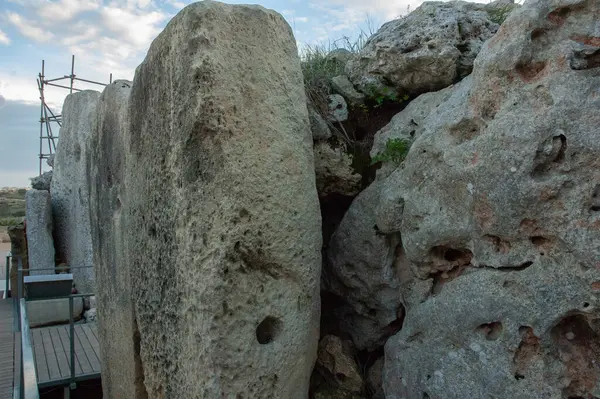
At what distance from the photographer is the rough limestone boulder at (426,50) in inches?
126

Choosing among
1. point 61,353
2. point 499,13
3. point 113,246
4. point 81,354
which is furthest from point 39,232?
point 499,13

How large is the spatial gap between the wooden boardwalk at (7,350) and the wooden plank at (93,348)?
0.76 m

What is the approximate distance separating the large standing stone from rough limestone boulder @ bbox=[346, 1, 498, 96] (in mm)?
6520

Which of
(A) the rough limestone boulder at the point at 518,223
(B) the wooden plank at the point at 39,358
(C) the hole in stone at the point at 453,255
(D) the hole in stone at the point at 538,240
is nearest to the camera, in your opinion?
(A) the rough limestone boulder at the point at 518,223

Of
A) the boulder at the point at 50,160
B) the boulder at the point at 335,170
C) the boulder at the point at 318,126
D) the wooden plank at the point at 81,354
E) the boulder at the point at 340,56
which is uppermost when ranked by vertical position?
the boulder at the point at 50,160

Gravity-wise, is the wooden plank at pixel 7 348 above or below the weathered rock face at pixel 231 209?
below

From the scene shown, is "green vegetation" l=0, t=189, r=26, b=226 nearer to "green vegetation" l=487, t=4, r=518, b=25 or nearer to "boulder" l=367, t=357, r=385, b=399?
"boulder" l=367, t=357, r=385, b=399

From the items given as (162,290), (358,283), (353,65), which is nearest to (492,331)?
(358,283)

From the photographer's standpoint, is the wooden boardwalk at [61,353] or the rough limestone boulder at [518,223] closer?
the rough limestone boulder at [518,223]

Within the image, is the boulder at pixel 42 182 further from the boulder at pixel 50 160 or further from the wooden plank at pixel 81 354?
the wooden plank at pixel 81 354

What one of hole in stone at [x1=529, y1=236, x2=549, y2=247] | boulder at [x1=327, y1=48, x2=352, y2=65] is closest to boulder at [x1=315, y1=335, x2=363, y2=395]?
hole in stone at [x1=529, y1=236, x2=549, y2=247]

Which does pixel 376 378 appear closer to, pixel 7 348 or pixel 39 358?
pixel 39 358

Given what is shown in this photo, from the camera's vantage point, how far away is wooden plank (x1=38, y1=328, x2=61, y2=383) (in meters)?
5.33

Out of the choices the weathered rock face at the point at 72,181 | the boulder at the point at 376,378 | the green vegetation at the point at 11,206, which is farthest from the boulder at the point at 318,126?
the green vegetation at the point at 11,206
